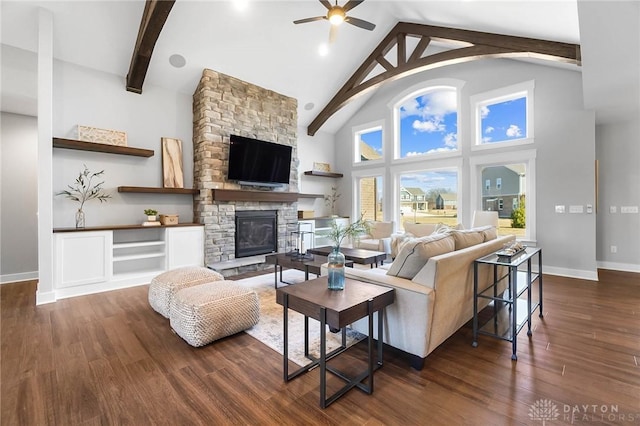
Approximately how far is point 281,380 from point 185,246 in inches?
139

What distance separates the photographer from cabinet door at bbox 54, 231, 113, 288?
378 centimetres

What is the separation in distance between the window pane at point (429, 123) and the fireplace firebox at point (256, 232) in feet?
12.1

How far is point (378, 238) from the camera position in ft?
20.9

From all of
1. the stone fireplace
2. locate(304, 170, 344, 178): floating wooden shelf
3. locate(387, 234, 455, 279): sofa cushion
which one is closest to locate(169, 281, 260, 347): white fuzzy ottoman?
locate(387, 234, 455, 279): sofa cushion

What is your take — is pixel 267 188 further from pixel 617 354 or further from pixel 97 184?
pixel 617 354

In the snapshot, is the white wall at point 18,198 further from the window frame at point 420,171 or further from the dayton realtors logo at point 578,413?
the window frame at point 420,171

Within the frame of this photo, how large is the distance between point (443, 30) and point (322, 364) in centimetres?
583

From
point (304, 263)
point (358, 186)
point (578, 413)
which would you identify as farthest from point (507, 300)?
point (358, 186)

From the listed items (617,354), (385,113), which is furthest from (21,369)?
(385,113)

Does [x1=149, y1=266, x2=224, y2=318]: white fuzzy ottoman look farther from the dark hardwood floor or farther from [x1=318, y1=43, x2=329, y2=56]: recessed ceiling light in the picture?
[x1=318, y1=43, x2=329, y2=56]: recessed ceiling light

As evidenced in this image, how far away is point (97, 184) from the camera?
4504 millimetres

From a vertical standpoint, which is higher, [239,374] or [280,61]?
[280,61]

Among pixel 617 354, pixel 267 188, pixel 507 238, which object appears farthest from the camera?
pixel 267 188

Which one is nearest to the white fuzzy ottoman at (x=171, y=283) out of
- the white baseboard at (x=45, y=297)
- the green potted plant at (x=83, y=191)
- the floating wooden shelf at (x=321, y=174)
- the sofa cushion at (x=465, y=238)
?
the white baseboard at (x=45, y=297)
